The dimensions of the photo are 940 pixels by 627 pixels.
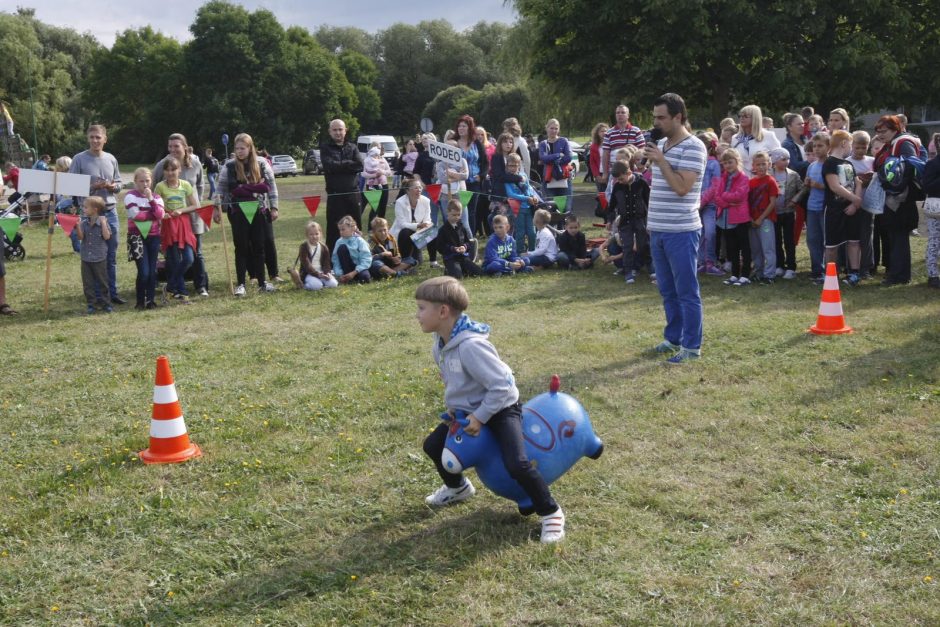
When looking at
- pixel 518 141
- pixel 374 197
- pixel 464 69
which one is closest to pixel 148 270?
pixel 374 197

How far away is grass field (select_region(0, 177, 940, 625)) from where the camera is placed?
391cm

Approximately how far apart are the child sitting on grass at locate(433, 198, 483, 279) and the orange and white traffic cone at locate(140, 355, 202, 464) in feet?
24.2

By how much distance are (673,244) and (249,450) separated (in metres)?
3.94

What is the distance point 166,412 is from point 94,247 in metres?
6.61

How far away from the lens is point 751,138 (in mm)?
12172

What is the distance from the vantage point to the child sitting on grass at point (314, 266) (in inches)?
494

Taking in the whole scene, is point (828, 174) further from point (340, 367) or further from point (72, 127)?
point (72, 127)

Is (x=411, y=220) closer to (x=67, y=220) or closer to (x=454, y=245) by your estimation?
(x=454, y=245)

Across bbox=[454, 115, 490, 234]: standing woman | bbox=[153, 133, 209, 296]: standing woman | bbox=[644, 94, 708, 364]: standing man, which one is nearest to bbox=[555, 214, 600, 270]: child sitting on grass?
bbox=[454, 115, 490, 234]: standing woman

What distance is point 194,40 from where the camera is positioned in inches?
2724

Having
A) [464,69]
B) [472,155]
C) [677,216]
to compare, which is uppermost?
[464,69]

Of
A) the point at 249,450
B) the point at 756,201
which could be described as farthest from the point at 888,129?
the point at 249,450

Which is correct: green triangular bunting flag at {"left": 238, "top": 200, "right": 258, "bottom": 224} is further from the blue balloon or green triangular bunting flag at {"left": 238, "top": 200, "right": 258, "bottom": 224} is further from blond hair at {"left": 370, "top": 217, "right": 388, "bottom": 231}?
the blue balloon

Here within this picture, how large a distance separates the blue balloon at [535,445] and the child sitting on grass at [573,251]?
354 inches
